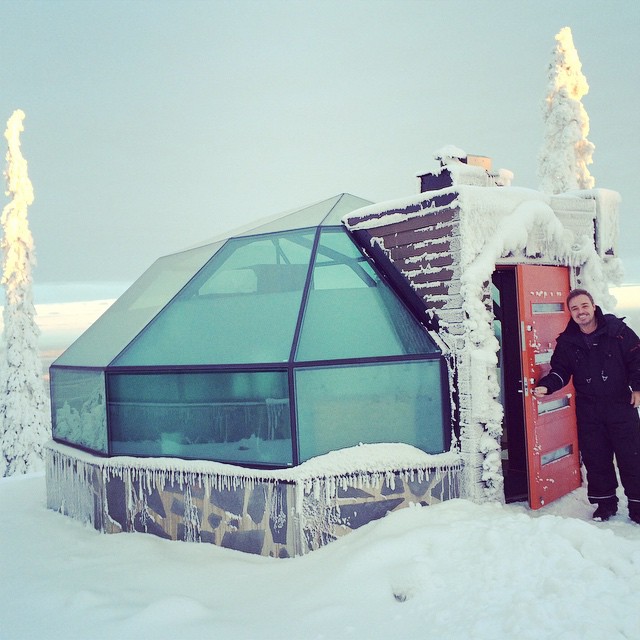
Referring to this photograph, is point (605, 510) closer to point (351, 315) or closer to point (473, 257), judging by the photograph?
point (473, 257)

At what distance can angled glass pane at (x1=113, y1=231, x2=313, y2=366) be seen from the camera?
18.3 ft

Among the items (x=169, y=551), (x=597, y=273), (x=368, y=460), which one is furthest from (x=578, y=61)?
(x=169, y=551)

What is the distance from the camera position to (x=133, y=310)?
7438 millimetres

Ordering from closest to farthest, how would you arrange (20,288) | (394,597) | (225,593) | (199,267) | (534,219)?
(394,597), (225,593), (534,219), (199,267), (20,288)

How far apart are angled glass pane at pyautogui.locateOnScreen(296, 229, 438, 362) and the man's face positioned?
135 cm

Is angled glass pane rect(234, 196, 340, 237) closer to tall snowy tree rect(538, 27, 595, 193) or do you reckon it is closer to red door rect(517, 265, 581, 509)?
red door rect(517, 265, 581, 509)

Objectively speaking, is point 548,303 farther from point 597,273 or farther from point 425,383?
point 425,383

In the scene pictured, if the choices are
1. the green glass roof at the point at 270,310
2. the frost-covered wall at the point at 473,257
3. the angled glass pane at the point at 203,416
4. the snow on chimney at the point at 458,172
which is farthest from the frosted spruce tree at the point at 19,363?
the snow on chimney at the point at 458,172

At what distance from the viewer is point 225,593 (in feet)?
14.7

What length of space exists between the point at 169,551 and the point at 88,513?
1.52 meters

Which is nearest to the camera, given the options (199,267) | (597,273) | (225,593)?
(225,593)

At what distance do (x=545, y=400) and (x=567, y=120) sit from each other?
1754 cm

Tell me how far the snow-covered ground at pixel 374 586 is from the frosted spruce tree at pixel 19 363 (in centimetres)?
1511

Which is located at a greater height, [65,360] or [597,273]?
[597,273]
